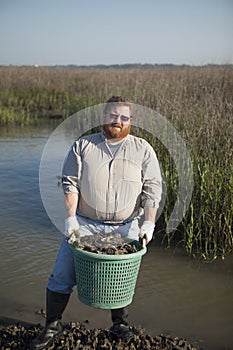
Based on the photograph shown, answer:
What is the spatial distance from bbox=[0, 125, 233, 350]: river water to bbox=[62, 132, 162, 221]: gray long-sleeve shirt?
1.02 meters

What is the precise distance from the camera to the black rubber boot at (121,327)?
2674 millimetres

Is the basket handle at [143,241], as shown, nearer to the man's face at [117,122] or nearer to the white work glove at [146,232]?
the white work glove at [146,232]

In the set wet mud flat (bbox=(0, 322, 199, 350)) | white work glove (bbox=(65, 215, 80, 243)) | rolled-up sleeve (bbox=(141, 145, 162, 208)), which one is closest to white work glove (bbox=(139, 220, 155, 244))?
rolled-up sleeve (bbox=(141, 145, 162, 208))

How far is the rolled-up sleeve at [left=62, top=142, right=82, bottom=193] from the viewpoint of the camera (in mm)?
2525

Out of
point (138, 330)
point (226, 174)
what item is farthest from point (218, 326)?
point (226, 174)

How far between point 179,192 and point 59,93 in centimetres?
1198

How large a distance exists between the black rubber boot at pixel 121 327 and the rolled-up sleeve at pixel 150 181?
0.75m

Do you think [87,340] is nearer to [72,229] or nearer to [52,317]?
[52,317]

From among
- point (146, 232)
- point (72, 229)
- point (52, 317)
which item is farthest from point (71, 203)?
point (52, 317)

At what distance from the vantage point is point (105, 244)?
2.42 metres

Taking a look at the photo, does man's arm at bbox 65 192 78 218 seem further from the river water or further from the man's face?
the river water

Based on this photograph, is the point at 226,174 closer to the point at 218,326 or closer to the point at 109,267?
the point at 218,326

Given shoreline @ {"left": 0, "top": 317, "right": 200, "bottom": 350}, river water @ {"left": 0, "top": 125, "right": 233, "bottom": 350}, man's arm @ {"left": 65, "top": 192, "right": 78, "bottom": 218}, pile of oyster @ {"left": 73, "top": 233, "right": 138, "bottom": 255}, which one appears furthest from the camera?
river water @ {"left": 0, "top": 125, "right": 233, "bottom": 350}

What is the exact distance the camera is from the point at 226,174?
410cm
